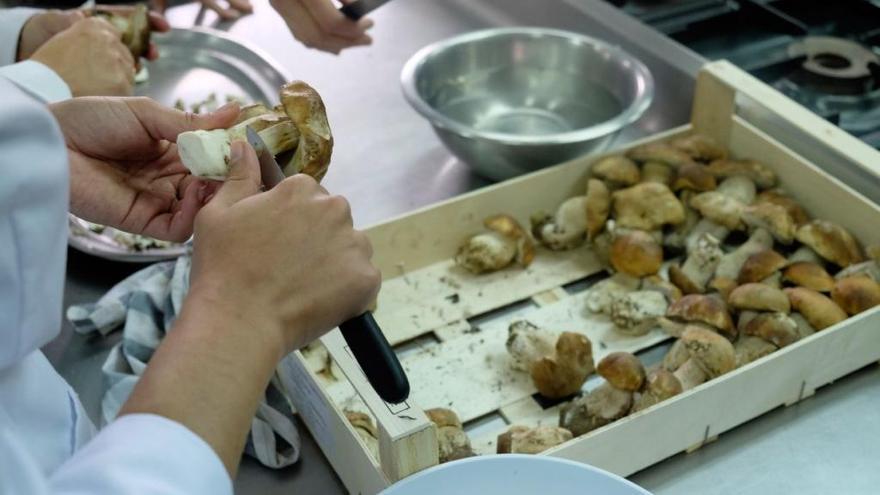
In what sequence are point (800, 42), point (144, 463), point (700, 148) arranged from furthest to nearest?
point (800, 42), point (700, 148), point (144, 463)

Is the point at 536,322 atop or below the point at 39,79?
below

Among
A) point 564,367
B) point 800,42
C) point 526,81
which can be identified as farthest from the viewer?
point 800,42

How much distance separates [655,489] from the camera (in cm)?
103

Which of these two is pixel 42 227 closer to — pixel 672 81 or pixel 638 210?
pixel 638 210

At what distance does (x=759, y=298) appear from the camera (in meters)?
1.18

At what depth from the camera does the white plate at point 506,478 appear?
0.86m

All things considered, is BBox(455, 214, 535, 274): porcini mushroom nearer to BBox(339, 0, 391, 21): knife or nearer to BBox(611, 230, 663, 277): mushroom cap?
BBox(611, 230, 663, 277): mushroom cap

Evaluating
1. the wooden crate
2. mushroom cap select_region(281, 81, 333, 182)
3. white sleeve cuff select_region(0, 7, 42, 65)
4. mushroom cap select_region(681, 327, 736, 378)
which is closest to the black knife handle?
the wooden crate

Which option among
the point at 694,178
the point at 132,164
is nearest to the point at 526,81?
the point at 694,178

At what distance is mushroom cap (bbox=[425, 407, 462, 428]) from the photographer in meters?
1.04

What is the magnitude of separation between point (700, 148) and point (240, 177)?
857 mm

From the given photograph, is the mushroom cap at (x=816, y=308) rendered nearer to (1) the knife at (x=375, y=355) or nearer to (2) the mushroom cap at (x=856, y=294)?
(2) the mushroom cap at (x=856, y=294)

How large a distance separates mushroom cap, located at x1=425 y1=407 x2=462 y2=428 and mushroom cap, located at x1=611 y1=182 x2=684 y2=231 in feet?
1.37

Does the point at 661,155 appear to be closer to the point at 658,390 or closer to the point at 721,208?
the point at 721,208
